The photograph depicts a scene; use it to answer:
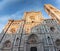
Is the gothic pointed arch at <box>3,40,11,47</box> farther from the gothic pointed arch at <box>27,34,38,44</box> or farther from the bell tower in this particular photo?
the bell tower

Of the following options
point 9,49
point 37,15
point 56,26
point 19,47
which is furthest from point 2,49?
point 37,15

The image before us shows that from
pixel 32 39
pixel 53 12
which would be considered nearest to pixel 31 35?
pixel 32 39

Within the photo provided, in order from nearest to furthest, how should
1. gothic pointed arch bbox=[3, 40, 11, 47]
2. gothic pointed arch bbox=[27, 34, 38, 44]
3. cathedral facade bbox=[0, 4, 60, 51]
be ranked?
cathedral facade bbox=[0, 4, 60, 51]
gothic pointed arch bbox=[3, 40, 11, 47]
gothic pointed arch bbox=[27, 34, 38, 44]

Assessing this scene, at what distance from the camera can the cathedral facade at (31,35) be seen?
21.6 m

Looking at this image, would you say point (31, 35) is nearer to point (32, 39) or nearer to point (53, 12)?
point (32, 39)

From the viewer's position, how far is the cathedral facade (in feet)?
70.7

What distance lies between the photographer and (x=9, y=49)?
70.6 feet

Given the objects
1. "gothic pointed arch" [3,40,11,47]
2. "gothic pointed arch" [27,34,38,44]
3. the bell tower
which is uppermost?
the bell tower

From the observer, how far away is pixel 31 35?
23391 mm

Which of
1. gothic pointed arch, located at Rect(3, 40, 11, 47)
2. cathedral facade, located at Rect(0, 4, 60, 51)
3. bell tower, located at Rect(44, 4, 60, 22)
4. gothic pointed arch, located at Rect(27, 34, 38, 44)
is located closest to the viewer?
cathedral facade, located at Rect(0, 4, 60, 51)

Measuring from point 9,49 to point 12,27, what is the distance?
5903 millimetres

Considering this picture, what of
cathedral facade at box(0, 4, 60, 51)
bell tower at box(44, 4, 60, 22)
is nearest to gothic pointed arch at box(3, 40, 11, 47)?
cathedral facade at box(0, 4, 60, 51)

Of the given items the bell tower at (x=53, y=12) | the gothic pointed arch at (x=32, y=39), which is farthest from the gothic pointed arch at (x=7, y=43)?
the bell tower at (x=53, y=12)

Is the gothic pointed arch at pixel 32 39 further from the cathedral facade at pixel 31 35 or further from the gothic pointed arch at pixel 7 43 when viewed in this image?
the gothic pointed arch at pixel 7 43
